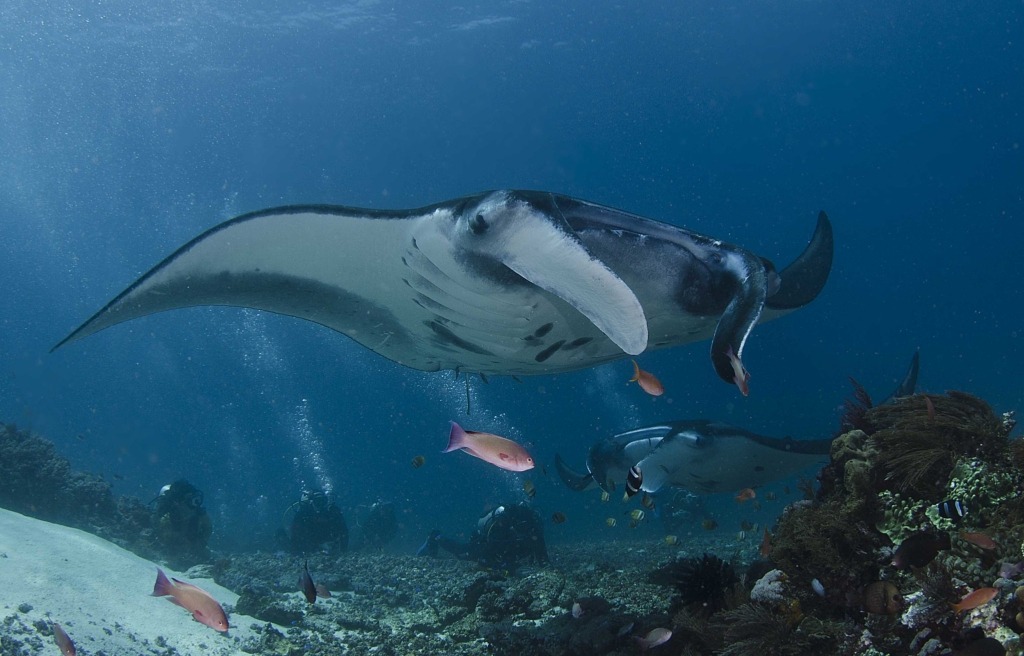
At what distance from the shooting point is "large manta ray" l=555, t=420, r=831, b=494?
607 centimetres

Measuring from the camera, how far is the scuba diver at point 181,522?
10.4 metres

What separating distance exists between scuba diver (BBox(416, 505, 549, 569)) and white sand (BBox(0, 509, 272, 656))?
472cm

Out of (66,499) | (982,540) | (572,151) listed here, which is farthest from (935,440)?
(572,151)

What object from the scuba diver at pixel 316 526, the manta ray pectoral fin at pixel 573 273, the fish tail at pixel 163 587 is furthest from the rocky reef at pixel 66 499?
the manta ray pectoral fin at pixel 573 273

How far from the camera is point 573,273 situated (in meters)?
2.35

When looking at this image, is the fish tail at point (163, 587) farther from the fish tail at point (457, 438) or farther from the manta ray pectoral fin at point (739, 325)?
the manta ray pectoral fin at point (739, 325)

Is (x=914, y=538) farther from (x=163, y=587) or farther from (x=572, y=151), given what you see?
(x=572, y=151)

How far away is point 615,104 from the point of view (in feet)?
115

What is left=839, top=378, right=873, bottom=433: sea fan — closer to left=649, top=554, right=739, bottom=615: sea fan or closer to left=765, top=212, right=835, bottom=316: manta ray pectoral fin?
left=765, top=212, right=835, bottom=316: manta ray pectoral fin

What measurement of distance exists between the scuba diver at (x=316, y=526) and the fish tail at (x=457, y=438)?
10.6m

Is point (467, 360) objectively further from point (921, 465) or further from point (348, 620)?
point (348, 620)

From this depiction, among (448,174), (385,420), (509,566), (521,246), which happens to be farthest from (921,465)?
(385,420)

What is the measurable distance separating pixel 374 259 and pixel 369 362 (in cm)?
5792

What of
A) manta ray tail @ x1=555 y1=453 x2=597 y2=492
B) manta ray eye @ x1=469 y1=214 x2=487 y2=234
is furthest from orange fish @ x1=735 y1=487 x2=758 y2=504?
manta ray eye @ x1=469 y1=214 x2=487 y2=234
